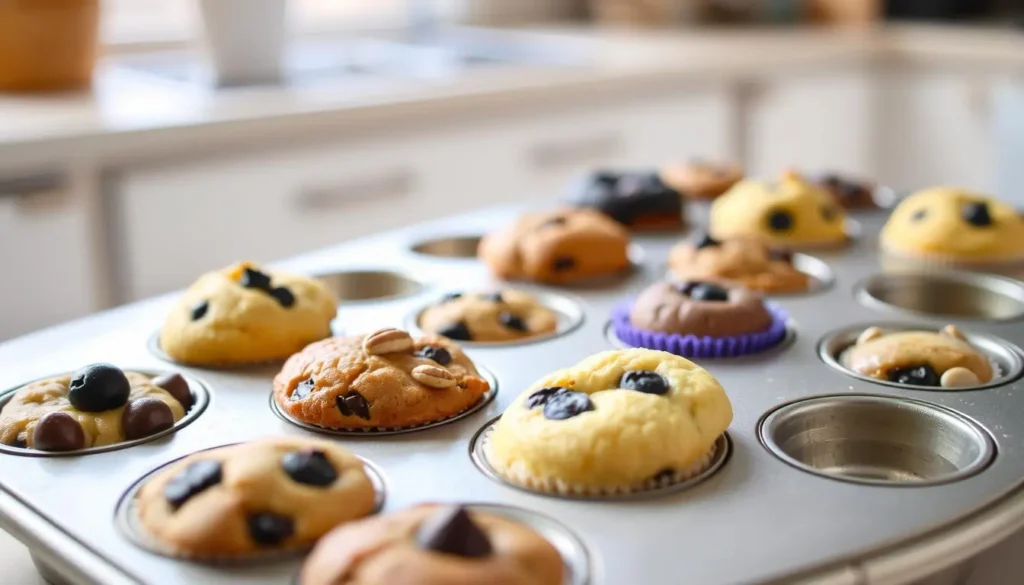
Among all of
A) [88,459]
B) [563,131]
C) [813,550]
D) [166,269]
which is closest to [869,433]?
[813,550]

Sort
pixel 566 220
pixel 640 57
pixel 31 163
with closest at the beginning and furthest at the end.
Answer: pixel 566 220, pixel 31 163, pixel 640 57

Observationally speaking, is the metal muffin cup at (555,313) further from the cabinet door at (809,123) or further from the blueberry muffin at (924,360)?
the cabinet door at (809,123)

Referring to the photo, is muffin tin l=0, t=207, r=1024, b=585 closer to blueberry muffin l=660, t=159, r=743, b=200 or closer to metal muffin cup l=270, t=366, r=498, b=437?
metal muffin cup l=270, t=366, r=498, b=437

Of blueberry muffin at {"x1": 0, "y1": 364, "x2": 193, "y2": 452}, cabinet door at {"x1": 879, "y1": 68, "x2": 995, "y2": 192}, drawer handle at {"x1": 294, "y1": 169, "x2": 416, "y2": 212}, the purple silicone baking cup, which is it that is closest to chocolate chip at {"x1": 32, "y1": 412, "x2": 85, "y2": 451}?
blueberry muffin at {"x1": 0, "y1": 364, "x2": 193, "y2": 452}

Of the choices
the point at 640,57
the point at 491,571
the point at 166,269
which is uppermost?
the point at 640,57

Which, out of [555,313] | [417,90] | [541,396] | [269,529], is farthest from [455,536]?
[417,90]

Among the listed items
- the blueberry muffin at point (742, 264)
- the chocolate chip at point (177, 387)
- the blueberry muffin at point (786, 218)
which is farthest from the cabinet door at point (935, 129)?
the chocolate chip at point (177, 387)

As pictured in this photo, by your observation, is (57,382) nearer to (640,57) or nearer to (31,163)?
(31,163)
